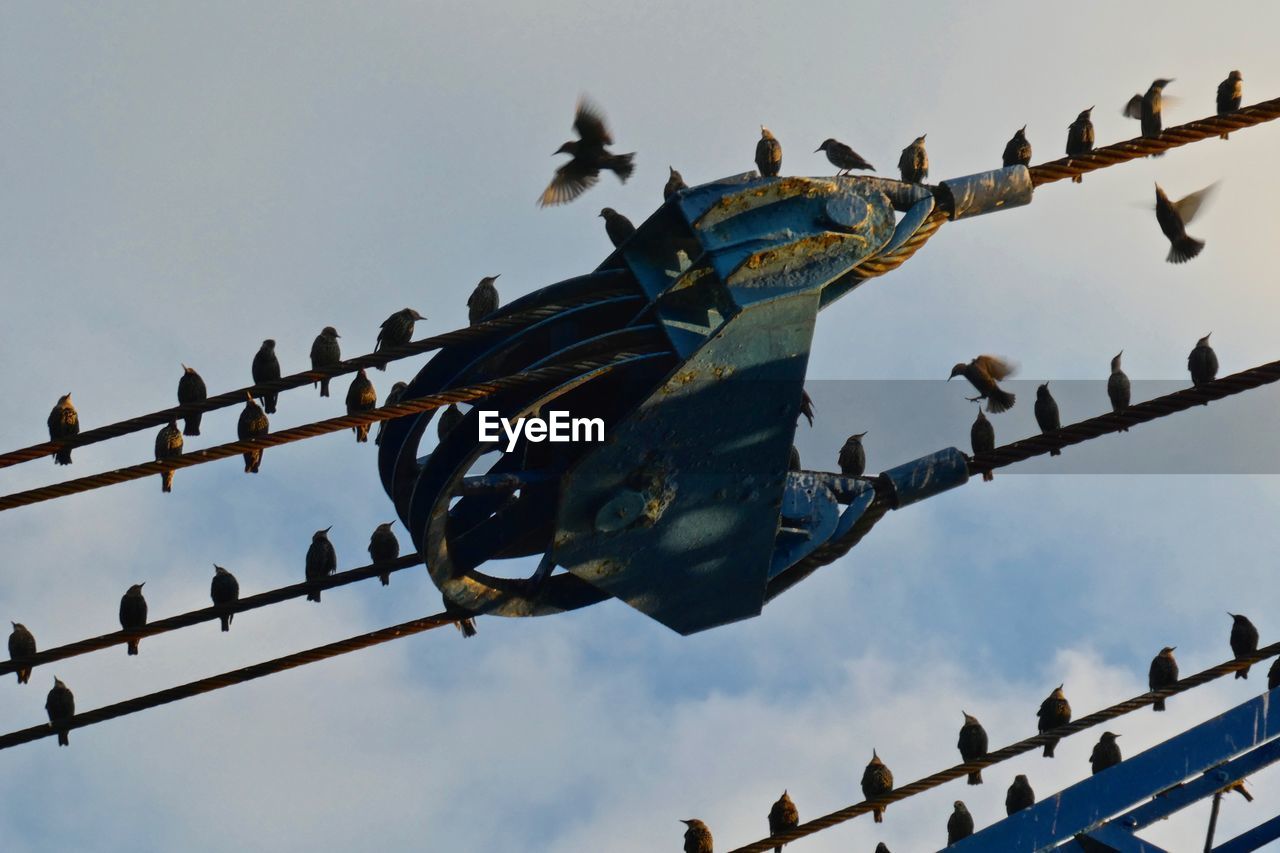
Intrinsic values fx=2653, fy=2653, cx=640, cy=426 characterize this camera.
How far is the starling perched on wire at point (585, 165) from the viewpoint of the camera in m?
16.5

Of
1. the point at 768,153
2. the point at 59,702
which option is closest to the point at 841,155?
the point at 768,153

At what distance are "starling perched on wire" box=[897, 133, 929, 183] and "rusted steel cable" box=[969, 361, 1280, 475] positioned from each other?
23.7ft

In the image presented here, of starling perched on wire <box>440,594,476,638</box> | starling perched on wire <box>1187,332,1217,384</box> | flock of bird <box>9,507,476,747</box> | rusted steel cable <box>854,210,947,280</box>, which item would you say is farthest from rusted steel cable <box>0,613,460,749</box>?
starling perched on wire <box>1187,332,1217,384</box>

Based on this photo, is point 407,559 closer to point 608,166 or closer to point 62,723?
point 62,723

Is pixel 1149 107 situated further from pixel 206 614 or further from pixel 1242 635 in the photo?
pixel 206 614

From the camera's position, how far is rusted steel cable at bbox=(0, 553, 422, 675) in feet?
40.7

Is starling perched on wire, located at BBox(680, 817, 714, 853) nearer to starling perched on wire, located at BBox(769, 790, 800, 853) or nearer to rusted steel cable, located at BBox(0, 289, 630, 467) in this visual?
starling perched on wire, located at BBox(769, 790, 800, 853)

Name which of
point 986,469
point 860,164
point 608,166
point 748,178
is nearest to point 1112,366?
point 860,164

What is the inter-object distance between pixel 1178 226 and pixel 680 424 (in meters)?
7.33

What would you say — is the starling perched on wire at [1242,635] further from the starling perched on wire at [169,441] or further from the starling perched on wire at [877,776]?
the starling perched on wire at [169,441]

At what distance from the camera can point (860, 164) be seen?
21.0m

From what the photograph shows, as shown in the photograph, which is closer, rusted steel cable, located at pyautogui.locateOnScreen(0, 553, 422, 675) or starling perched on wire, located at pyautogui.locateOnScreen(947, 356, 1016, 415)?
rusted steel cable, located at pyautogui.locateOnScreen(0, 553, 422, 675)

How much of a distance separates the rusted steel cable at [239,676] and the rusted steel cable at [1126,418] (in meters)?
2.65

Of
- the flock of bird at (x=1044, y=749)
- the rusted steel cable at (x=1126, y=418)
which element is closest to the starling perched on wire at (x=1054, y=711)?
the flock of bird at (x=1044, y=749)
